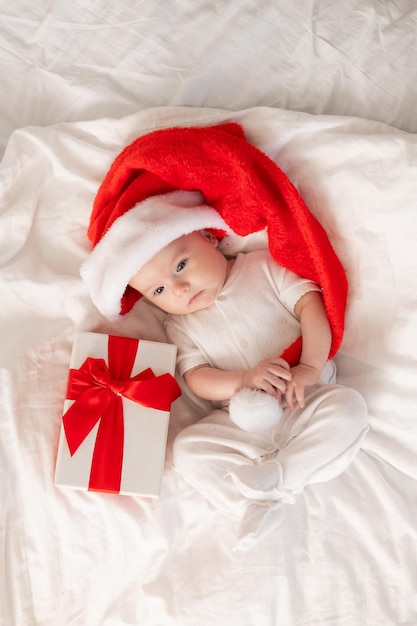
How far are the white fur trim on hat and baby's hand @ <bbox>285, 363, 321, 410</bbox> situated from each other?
37cm

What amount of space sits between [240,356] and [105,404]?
327 millimetres

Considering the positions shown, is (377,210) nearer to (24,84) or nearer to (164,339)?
(164,339)

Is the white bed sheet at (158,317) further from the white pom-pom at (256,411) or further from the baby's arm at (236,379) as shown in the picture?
the white pom-pom at (256,411)

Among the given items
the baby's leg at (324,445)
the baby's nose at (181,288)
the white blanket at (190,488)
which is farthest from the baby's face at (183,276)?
the baby's leg at (324,445)

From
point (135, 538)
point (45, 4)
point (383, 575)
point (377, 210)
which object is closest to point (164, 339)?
point (135, 538)

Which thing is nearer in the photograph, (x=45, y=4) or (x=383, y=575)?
(x=383, y=575)

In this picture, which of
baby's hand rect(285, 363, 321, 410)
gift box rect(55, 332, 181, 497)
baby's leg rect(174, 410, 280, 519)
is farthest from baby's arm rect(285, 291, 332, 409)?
gift box rect(55, 332, 181, 497)

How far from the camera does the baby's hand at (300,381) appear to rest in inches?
52.0

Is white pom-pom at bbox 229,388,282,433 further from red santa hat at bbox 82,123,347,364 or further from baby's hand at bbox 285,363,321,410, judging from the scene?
red santa hat at bbox 82,123,347,364

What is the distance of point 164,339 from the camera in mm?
1531

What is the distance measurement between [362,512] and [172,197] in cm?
79

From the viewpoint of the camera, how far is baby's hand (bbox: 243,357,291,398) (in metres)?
1.32

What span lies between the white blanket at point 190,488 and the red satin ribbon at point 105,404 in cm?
7

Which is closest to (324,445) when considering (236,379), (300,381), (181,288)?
(300,381)
